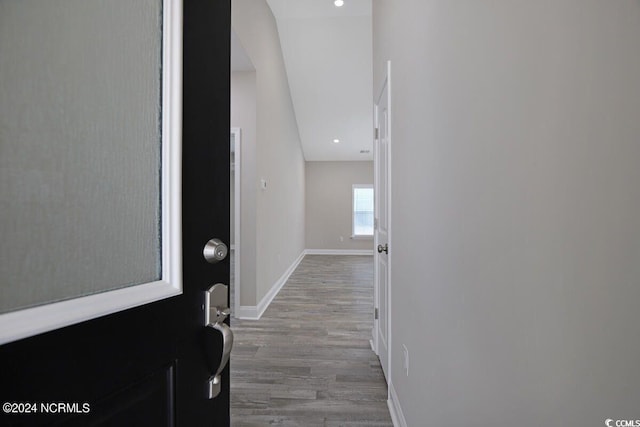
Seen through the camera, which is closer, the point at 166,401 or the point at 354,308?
the point at 166,401

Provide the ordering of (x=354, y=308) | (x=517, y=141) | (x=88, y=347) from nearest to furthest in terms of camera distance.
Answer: (x=88, y=347) → (x=517, y=141) → (x=354, y=308)

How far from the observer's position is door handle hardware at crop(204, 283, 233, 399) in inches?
25.4

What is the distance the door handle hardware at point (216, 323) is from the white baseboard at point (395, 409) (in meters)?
1.34

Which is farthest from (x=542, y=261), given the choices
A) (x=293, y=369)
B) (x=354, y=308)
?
(x=354, y=308)

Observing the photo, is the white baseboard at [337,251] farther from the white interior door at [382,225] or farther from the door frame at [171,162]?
the door frame at [171,162]

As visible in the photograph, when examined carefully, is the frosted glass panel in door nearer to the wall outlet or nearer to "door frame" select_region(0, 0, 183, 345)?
"door frame" select_region(0, 0, 183, 345)

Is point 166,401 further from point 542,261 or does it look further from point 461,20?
point 461,20

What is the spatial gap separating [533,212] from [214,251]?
25.9 inches

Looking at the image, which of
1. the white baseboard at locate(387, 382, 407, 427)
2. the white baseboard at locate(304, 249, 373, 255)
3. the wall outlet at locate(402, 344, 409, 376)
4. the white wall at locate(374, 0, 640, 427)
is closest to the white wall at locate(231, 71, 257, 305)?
the white baseboard at locate(387, 382, 407, 427)

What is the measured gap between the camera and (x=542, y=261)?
1.91 ft

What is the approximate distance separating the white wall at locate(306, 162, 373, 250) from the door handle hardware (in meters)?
8.36

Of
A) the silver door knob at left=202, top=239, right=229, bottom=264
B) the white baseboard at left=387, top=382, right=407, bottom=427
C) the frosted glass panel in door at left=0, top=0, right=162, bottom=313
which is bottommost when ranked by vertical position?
the white baseboard at left=387, top=382, right=407, bottom=427

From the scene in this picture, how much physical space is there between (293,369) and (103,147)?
2.27m

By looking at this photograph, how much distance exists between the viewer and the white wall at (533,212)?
428mm
